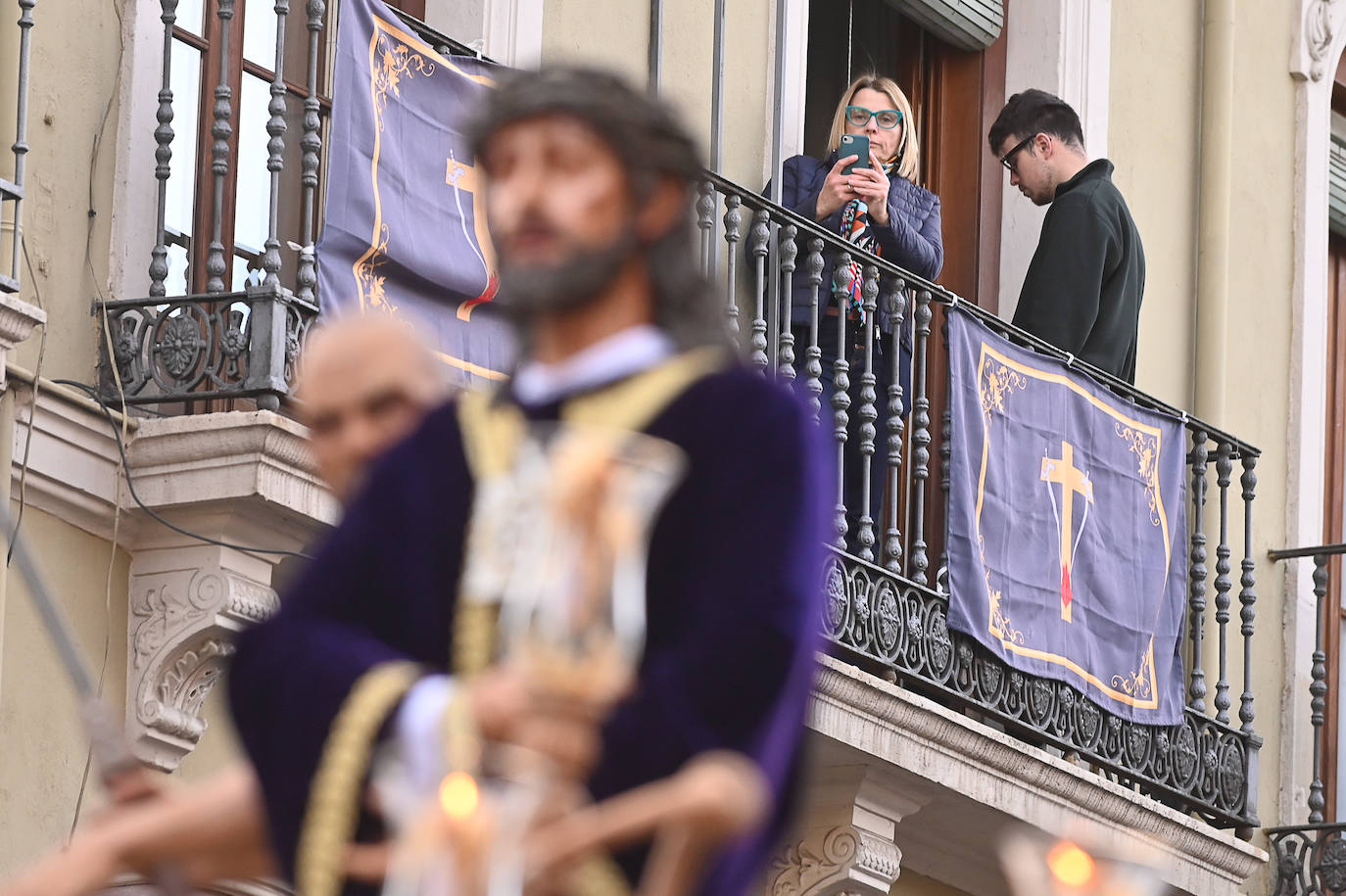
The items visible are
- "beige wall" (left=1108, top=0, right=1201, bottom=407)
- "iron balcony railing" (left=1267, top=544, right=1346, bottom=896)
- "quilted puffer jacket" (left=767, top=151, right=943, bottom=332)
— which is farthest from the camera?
"beige wall" (left=1108, top=0, right=1201, bottom=407)

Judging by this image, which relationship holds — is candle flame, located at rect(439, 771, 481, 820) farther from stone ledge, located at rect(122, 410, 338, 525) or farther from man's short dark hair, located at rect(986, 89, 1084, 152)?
man's short dark hair, located at rect(986, 89, 1084, 152)

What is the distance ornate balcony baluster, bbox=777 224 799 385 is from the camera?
9.45 meters

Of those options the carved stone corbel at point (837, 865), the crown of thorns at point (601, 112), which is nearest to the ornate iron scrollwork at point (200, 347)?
the carved stone corbel at point (837, 865)

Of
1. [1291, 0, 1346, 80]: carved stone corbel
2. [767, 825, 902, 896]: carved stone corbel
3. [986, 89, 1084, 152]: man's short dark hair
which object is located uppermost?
[1291, 0, 1346, 80]: carved stone corbel

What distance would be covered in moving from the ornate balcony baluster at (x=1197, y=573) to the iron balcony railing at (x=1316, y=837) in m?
0.96

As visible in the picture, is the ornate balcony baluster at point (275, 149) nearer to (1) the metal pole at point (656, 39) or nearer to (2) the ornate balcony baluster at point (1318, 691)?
(1) the metal pole at point (656, 39)

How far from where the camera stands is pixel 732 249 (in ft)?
31.2

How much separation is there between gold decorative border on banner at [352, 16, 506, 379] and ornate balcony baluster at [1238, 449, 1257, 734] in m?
3.90

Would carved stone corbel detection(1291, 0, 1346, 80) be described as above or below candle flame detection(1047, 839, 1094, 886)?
above

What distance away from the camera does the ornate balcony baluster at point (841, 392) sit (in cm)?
952

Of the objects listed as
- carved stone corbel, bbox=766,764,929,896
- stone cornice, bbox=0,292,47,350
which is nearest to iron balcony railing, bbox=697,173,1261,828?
carved stone corbel, bbox=766,764,929,896

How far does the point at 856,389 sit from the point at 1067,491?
0.84m

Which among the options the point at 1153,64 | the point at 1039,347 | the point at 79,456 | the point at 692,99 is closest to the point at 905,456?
the point at 1039,347

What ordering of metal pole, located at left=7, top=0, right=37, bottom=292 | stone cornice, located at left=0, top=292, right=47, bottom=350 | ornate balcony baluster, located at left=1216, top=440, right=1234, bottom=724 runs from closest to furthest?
stone cornice, located at left=0, top=292, right=47, bottom=350
metal pole, located at left=7, top=0, right=37, bottom=292
ornate balcony baluster, located at left=1216, top=440, right=1234, bottom=724
